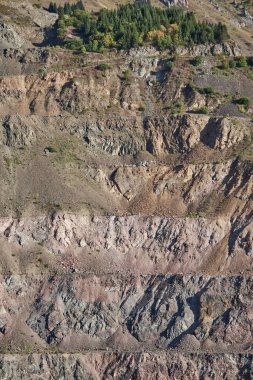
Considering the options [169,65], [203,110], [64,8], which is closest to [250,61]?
[169,65]

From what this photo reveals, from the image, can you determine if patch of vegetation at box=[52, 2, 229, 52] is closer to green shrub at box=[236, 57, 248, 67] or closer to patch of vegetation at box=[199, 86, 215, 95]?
green shrub at box=[236, 57, 248, 67]

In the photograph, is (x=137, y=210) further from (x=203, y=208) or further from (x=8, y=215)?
(x=8, y=215)

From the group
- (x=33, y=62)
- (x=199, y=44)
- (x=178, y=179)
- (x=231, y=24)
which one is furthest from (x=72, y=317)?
(x=231, y=24)

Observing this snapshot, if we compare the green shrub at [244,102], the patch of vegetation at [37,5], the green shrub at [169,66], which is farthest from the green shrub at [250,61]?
the patch of vegetation at [37,5]

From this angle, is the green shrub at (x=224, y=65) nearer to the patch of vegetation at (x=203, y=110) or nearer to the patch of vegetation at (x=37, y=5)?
the patch of vegetation at (x=203, y=110)

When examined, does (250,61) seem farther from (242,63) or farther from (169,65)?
(169,65)

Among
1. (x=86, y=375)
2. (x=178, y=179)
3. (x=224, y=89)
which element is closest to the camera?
(x=86, y=375)
